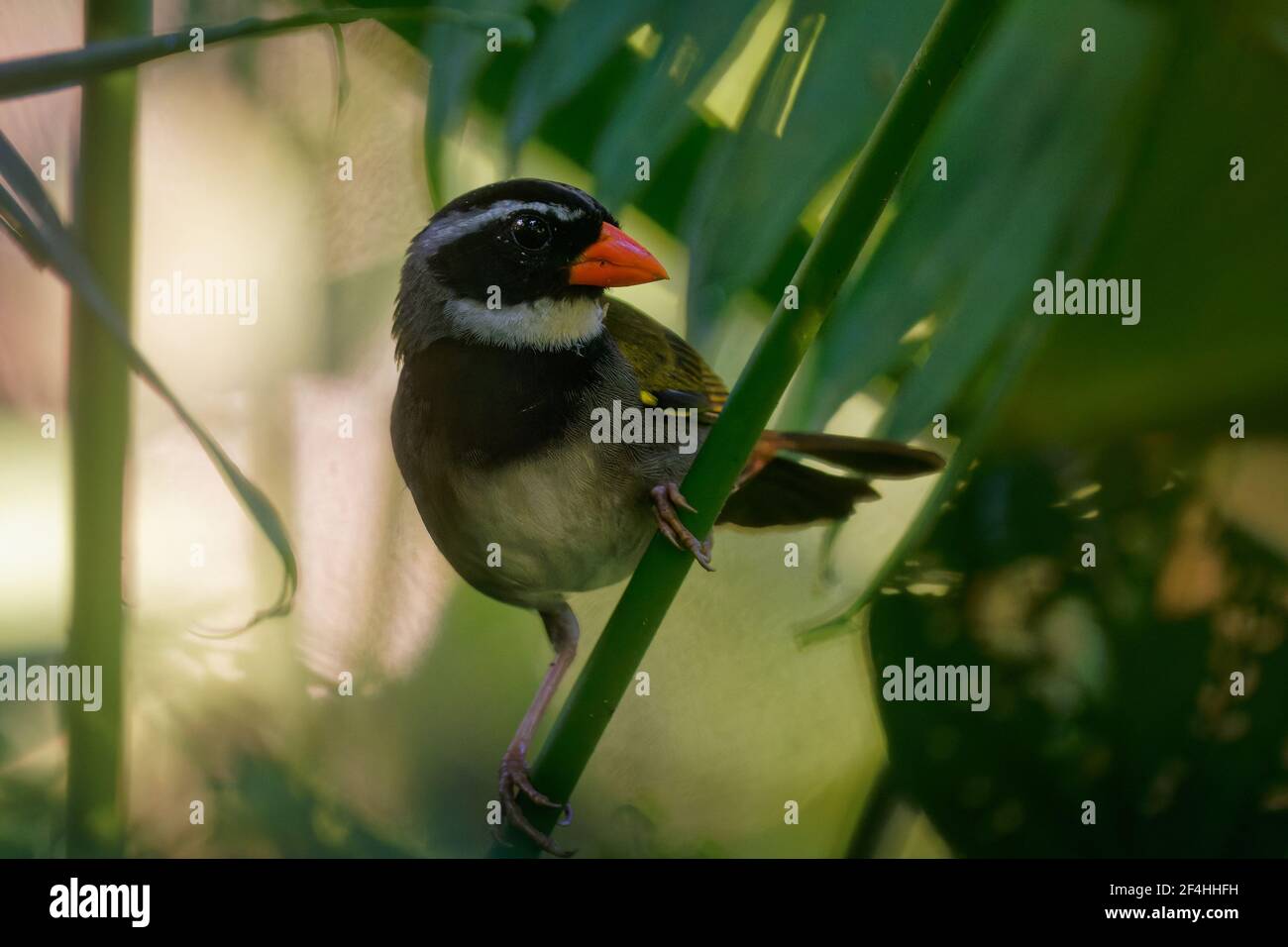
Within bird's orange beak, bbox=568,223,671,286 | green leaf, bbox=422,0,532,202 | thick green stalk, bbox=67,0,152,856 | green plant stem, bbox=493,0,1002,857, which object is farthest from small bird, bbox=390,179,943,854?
thick green stalk, bbox=67,0,152,856

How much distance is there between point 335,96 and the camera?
253cm

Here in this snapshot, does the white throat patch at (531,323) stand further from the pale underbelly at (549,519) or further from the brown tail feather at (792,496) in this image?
the brown tail feather at (792,496)

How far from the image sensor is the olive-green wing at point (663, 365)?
7.27 feet

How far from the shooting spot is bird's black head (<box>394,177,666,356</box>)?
2.09 m

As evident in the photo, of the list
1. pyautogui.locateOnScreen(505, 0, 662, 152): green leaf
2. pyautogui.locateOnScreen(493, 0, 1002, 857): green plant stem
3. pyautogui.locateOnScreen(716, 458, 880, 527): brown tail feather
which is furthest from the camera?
pyautogui.locateOnScreen(716, 458, 880, 527): brown tail feather

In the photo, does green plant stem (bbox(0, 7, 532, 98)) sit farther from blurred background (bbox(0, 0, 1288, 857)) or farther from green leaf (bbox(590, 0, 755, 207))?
green leaf (bbox(590, 0, 755, 207))

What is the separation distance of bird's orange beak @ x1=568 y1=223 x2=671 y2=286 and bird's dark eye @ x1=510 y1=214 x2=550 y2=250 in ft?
0.23

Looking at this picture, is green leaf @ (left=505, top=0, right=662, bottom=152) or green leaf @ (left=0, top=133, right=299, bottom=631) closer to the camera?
green leaf @ (left=0, top=133, right=299, bottom=631)

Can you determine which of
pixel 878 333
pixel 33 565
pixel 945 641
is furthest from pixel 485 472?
pixel 33 565

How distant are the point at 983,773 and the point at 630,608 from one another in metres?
1.01

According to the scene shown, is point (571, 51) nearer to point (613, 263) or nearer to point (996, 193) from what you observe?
point (613, 263)

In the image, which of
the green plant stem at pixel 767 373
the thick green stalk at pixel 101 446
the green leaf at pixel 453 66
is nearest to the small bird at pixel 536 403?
the green leaf at pixel 453 66

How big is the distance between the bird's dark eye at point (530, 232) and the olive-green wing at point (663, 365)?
Answer: 8.5 inches

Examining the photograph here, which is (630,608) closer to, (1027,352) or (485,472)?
(485,472)
